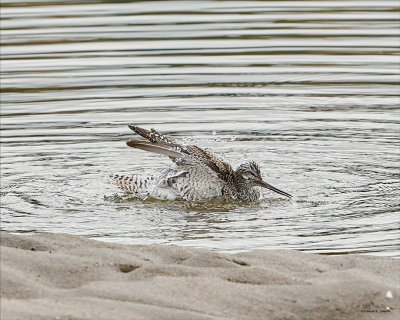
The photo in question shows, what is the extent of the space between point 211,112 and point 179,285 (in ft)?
27.8

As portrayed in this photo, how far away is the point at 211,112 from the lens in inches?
587

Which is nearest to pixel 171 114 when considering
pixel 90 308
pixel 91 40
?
pixel 91 40

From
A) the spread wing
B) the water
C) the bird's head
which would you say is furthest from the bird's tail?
→ the bird's head

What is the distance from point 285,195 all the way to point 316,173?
1.07m

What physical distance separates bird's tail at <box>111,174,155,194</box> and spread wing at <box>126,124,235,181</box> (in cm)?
39

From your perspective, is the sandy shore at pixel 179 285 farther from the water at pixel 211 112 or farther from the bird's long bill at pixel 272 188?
the bird's long bill at pixel 272 188

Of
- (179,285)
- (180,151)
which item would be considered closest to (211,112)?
(180,151)

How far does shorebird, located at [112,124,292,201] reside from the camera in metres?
11.3

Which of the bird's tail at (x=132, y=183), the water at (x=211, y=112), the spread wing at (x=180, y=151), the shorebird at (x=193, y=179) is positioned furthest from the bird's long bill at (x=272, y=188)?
the bird's tail at (x=132, y=183)

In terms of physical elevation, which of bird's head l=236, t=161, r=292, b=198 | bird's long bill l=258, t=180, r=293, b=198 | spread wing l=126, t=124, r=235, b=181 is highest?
spread wing l=126, t=124, r=235, b=181

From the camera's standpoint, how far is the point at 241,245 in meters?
9.35

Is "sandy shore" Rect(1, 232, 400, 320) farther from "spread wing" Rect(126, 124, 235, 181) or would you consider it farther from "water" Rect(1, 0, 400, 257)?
"spread wing" Rect(126, 124, 235, 181)

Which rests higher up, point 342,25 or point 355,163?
point 342,25

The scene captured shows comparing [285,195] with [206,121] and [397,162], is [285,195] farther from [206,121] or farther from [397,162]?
[206,121]
